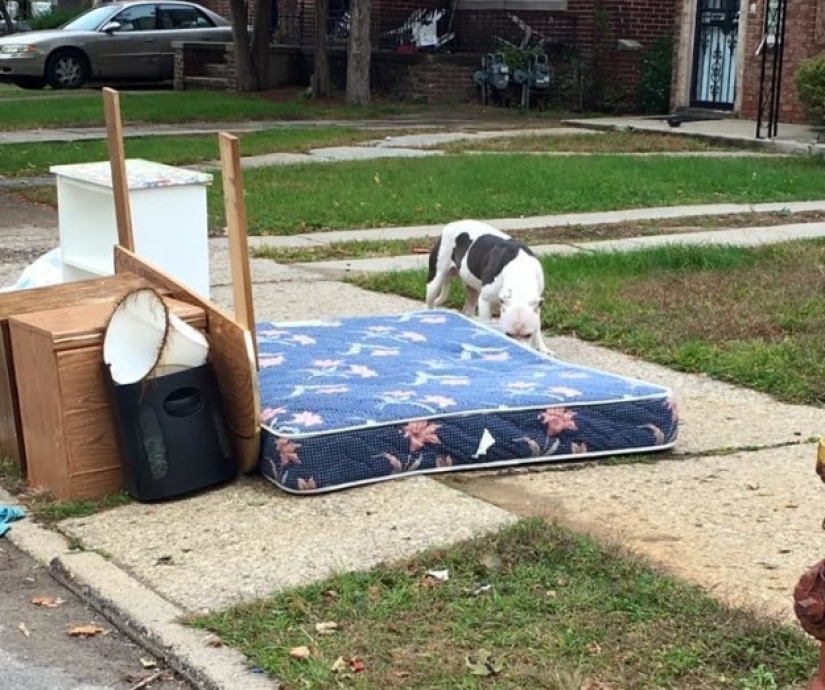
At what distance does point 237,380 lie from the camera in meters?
5.08

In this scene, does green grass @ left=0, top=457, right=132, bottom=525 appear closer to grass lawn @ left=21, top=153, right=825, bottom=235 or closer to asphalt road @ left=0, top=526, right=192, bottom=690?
asphalt road @ left=0, top=526, right=192, bottom=690

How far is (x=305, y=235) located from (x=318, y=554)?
6.53m

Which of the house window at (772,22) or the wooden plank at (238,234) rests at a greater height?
the house window at (772,22)

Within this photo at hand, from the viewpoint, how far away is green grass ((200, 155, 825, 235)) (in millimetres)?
11500

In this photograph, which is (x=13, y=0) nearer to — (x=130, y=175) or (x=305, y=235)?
(x=305, y=235)

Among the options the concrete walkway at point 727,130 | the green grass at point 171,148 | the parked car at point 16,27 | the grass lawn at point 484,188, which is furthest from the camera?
the parked car at point 16,27

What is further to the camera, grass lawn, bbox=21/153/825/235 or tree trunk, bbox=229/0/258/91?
tree trunk, bbox=229/0/258/91

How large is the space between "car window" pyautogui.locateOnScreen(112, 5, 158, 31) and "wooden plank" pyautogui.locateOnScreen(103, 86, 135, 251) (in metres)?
22.2

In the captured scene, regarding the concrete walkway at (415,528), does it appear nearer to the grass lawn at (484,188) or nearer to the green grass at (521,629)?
the green grass at (521,629)

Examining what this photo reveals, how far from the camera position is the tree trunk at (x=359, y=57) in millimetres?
22172

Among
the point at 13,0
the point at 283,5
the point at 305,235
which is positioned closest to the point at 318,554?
the point at 305,235

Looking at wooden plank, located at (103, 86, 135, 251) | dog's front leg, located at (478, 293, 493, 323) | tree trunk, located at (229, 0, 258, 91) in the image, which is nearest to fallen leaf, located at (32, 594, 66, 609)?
wooden plank, located at (103, 86, 135, 251)

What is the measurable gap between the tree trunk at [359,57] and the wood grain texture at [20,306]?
665 inches

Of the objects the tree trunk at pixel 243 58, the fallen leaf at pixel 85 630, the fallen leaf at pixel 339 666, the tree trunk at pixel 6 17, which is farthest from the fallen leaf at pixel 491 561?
the tree trunk at pixel 6 17
